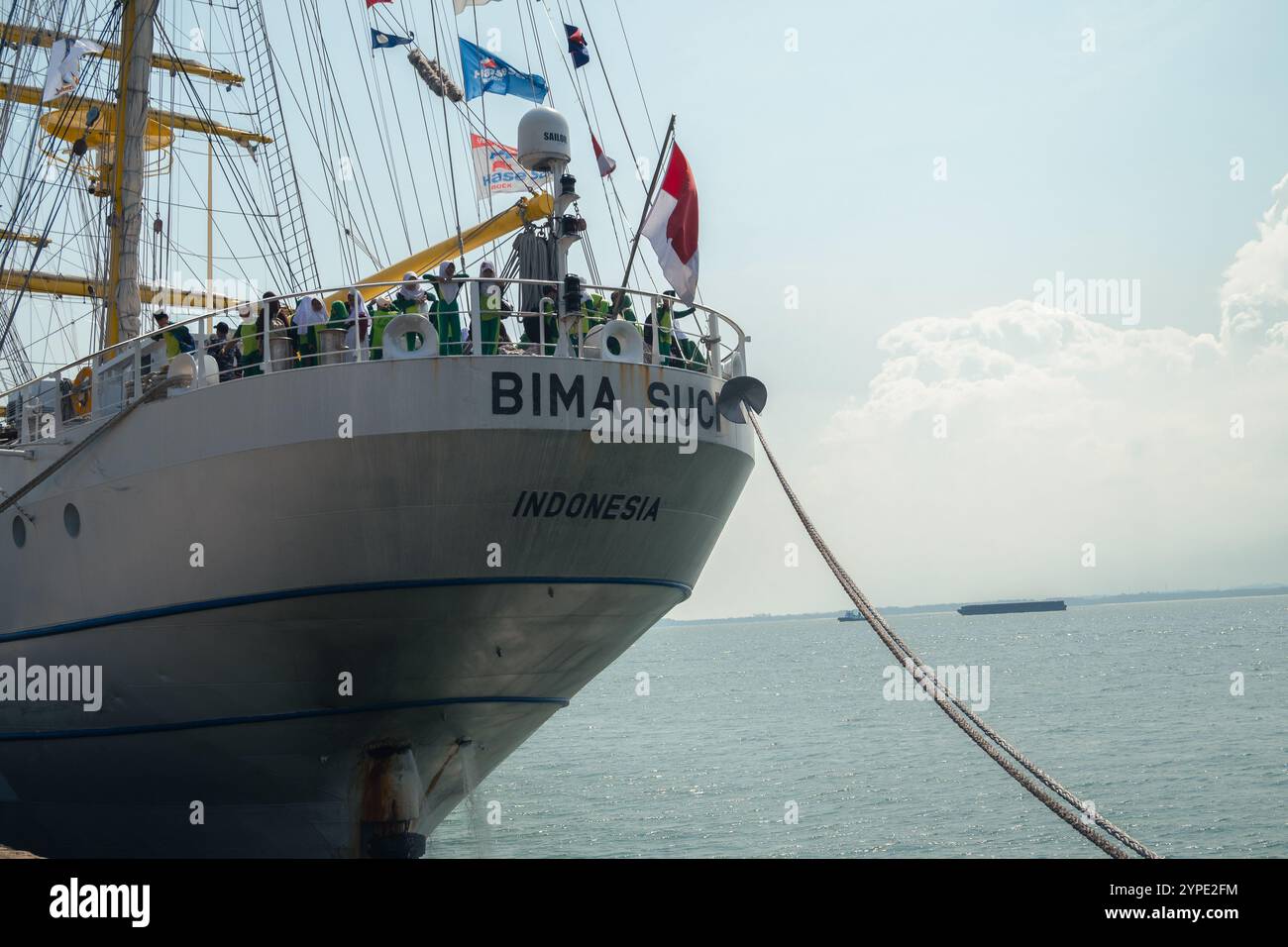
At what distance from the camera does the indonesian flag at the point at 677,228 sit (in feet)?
44.2

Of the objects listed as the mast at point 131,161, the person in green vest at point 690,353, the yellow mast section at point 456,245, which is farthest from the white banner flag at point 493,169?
the person in green vest at point 690,353

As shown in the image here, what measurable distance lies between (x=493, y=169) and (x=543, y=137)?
6877mm

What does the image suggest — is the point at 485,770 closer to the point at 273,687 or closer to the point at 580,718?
the point at 273,687

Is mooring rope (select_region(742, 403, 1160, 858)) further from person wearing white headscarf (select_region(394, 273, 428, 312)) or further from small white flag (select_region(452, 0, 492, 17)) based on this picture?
small white flag (select_region(452, 0, 492, 17))

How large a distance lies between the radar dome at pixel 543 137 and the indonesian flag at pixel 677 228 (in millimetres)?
1199

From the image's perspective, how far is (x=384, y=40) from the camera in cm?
1925

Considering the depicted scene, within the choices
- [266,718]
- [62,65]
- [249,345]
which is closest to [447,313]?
[249,345]

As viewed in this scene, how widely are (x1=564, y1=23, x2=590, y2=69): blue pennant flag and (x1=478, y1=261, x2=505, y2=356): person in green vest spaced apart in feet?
14.5

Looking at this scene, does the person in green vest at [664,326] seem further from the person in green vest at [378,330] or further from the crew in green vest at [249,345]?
the crew in green vest at [249,345]

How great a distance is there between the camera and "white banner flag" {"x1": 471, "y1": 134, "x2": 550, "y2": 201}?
2011 cm

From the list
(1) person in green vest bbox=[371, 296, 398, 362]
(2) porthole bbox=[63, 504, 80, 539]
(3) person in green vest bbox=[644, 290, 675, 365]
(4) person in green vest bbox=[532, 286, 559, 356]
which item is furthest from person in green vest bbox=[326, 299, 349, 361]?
(2) porthole bbox=[63, 504, 80, 539]

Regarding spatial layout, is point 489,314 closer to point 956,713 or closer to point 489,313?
point 489,313

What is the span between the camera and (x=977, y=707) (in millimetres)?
55562
